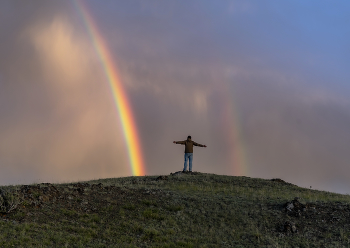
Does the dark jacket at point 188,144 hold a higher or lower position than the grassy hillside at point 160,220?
higher

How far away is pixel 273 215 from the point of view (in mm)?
14453

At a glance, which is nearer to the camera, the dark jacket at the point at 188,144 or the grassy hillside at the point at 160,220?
the grassy hillside at the point at 160,220

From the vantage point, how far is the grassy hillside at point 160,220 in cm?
1129

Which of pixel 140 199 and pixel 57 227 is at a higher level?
pixel 140 199

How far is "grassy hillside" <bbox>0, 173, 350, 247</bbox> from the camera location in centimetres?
1129

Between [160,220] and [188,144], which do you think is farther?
[188,144]

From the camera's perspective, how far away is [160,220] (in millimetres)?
13648

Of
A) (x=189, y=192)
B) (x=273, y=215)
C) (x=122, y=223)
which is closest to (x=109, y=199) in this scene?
(x=122, y=223)

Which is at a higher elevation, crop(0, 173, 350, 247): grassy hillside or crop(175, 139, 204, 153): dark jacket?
crop(175, 139, 204, 153): dark jacket

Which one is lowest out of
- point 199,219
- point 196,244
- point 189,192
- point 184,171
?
point 196,244

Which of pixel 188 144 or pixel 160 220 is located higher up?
pixel 188 144

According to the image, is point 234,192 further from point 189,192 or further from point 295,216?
point 295,216

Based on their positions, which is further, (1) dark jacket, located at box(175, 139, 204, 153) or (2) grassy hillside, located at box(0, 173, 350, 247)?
(1) dark jacket, located at box(175, 139, 204, 153)

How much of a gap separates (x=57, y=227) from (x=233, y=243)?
6.56 meters
